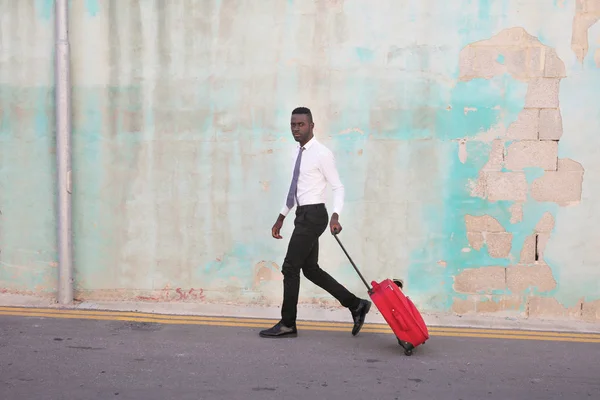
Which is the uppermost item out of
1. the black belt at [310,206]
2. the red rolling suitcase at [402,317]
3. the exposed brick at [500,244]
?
the black belt at [310,206]

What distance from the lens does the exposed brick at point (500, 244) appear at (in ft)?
22.0

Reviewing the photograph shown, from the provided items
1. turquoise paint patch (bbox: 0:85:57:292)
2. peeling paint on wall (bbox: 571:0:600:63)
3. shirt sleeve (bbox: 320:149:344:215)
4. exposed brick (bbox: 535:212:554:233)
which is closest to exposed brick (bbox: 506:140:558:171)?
exposed brick (bbox: 535:212:554:233)

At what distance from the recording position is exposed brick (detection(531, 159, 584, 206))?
261 inches

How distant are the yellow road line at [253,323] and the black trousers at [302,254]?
46cm

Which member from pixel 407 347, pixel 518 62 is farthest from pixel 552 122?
pixel 407 347

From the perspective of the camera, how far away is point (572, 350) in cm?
570

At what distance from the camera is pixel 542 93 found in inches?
261

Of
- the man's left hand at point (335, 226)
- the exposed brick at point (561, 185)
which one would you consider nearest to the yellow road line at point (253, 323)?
the man's left hand at point (335, 226)

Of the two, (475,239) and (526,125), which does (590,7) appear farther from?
(475,239)

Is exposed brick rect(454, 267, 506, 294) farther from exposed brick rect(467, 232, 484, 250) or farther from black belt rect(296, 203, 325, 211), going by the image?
black belt rect(296, 203, 325, 211)

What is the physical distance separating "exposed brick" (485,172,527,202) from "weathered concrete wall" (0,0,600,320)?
1 cm

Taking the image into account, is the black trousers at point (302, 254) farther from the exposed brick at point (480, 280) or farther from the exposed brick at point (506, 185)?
the exposed brick at point (506, 185)

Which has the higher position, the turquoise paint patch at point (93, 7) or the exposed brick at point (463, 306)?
the turquoise paint patch at point (93, 7)

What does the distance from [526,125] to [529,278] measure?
1.46m
